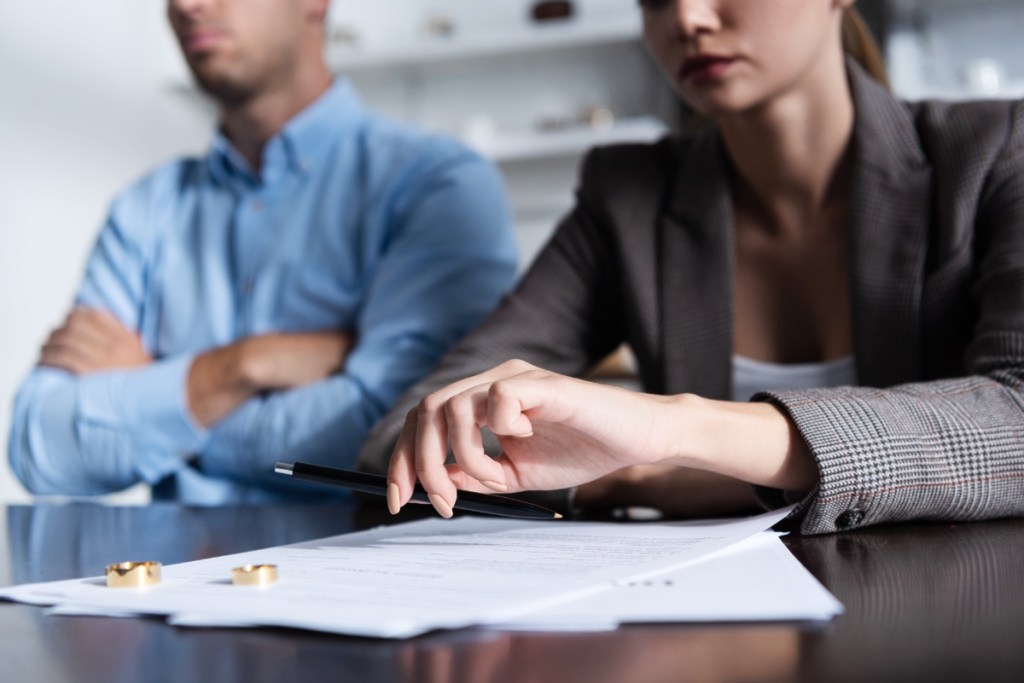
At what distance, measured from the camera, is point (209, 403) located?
1.39m

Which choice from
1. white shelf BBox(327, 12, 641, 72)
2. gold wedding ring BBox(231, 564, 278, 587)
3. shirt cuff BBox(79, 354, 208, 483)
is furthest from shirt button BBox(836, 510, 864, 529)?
white shelf BBox(327, 12, 641, 72)

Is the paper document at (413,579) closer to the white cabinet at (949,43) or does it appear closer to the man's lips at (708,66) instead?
the man's lips at (708,66)

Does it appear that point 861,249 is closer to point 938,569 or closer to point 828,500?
point 828,500

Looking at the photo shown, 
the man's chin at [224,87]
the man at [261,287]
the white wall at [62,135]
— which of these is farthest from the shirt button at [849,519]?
the white wall at [62,135]

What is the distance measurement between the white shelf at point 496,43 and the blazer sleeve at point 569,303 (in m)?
2.14

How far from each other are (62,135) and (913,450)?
3.00m

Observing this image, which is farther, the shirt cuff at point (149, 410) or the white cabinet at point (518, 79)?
the white cabinet at point (518, 79)

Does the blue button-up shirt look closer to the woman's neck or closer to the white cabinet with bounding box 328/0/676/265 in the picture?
the woman's neck

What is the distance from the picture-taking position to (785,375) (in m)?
1.16

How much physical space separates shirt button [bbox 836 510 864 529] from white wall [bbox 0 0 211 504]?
A: 2.61 meters

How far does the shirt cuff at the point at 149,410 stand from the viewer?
4.60 ft

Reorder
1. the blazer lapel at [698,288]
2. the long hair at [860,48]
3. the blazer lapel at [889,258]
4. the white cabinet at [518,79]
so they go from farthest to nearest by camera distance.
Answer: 1. the white cabinet at [518,79]
2. the long hair at [860,48]
3. the blazer lapel at [698,288]
4. the blazer lapel at [889,258]

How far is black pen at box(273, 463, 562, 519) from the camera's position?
0.66 m

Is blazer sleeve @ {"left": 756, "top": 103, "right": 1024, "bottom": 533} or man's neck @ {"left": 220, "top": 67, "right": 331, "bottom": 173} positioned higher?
man's neck @ {"left": 220, "top": 67, "right": 331, "bottom": 173}
